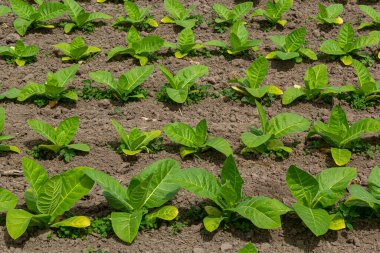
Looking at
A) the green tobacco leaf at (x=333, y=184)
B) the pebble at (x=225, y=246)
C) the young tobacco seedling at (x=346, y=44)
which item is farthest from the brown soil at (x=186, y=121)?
the green tobacco leaf at (x=333, y=184)

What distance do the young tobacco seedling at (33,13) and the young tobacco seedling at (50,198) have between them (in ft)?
8.55

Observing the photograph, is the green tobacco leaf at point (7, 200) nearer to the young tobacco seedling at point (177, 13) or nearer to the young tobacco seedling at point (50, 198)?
the young tobacco seedling at point (50, 198)

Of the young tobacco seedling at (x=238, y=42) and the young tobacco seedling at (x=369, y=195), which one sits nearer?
the young tobacco seedling at (x=369, y=195)

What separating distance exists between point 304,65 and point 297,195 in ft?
6.93

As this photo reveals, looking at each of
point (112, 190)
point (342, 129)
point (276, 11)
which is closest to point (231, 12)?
point (276, 11)

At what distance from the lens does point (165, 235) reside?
13.5 ft

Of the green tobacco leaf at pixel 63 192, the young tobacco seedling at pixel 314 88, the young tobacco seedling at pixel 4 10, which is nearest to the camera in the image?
the green tobacco leaf at pixel 63 192

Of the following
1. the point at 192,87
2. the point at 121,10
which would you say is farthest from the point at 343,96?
the point at 121,10

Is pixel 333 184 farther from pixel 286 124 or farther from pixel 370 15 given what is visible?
pixel 370 15

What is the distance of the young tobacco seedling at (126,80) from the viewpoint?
5.36m

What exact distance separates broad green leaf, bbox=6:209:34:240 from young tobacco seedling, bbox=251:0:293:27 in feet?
11.7

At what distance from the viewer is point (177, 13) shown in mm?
6590

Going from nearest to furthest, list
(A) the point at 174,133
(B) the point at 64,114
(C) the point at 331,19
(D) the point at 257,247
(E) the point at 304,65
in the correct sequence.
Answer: (D) the point at 257,247 → (A) the point at 174,133 → (B) the point at 64,114 → (E) the point at 304,65 → (C) the point at 331,19

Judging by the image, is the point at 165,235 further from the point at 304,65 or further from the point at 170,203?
the point at 304,65
